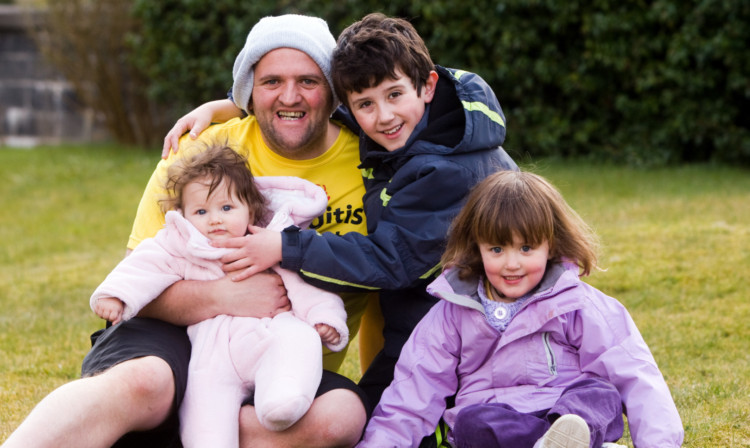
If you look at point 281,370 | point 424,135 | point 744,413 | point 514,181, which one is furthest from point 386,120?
point 744,413

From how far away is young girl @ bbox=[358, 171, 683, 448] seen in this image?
8.98 ft

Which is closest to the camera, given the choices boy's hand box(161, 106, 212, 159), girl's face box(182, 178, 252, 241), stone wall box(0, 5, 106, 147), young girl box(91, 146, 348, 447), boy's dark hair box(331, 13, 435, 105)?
young girl box(91, 146, 348, 447)

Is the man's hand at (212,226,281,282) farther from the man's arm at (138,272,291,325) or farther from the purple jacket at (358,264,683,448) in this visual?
the purple jacket at (358,264,683,448)

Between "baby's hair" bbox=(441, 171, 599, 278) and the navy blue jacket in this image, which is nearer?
"baby's hair" bbox=(441, 171, 599, 278)

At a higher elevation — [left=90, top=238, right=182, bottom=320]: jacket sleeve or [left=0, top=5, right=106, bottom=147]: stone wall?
[left=90, top=238, right=182, bottom=320]: jacket sleeve

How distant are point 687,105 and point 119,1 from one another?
25.8ft

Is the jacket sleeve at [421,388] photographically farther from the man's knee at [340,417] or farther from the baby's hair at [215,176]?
the baby's hair at [215,176]

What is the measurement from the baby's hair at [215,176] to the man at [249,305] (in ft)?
0.71

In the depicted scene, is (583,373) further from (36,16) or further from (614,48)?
(36,16)

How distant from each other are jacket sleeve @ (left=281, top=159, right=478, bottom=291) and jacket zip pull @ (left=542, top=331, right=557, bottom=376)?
0.50 m

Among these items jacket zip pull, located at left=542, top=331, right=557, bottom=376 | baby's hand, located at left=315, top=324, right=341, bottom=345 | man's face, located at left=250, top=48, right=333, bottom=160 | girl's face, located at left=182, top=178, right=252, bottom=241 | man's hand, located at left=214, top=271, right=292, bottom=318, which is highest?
man's face, located at left=250, top=48, right=333, bottom=160

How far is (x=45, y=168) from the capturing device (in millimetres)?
11820

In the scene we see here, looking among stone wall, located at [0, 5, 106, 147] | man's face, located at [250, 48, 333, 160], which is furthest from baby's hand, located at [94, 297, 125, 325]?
stone wall, located at [0, 5, 106, 147]

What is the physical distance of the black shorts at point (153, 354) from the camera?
292cm
